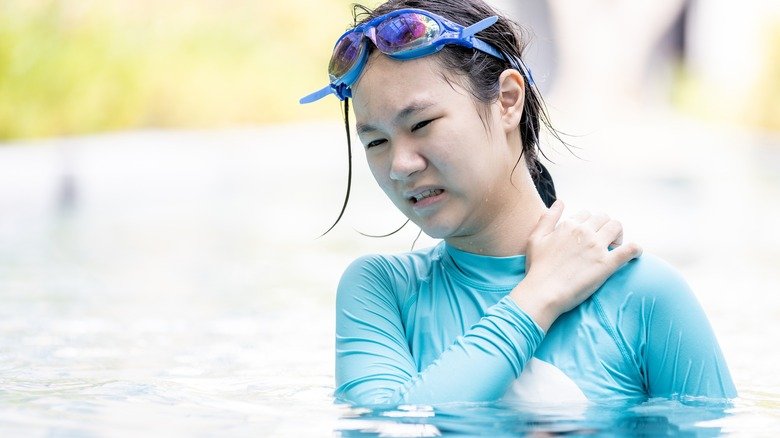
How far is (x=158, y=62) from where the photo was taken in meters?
17.6

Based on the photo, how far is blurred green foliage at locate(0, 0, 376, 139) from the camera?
15.3 metres

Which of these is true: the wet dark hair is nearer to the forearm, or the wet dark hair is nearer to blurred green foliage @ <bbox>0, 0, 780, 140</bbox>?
the forearm

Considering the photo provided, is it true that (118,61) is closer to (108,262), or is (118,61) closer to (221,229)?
(221,229)

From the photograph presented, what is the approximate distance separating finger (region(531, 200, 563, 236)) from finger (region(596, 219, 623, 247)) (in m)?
0.13

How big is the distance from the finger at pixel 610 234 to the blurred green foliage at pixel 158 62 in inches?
502

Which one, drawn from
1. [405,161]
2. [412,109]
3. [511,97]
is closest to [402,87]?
[412,109]

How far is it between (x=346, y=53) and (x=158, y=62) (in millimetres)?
15349

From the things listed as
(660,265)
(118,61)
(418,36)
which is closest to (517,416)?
(660,265)

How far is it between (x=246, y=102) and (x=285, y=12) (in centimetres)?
290

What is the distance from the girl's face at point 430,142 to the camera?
2.58 meters

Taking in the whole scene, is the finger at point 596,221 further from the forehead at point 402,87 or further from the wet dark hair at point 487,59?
the forehead at point 402,87

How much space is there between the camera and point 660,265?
2613 mm

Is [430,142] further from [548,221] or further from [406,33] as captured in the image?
[548,221]

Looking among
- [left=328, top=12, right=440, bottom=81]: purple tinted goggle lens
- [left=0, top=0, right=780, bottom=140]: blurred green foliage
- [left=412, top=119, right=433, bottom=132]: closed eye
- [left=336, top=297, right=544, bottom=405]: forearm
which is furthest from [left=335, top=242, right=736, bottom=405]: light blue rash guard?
[left=0, top=0, right=780, bottom=140]: blurred green foliage
